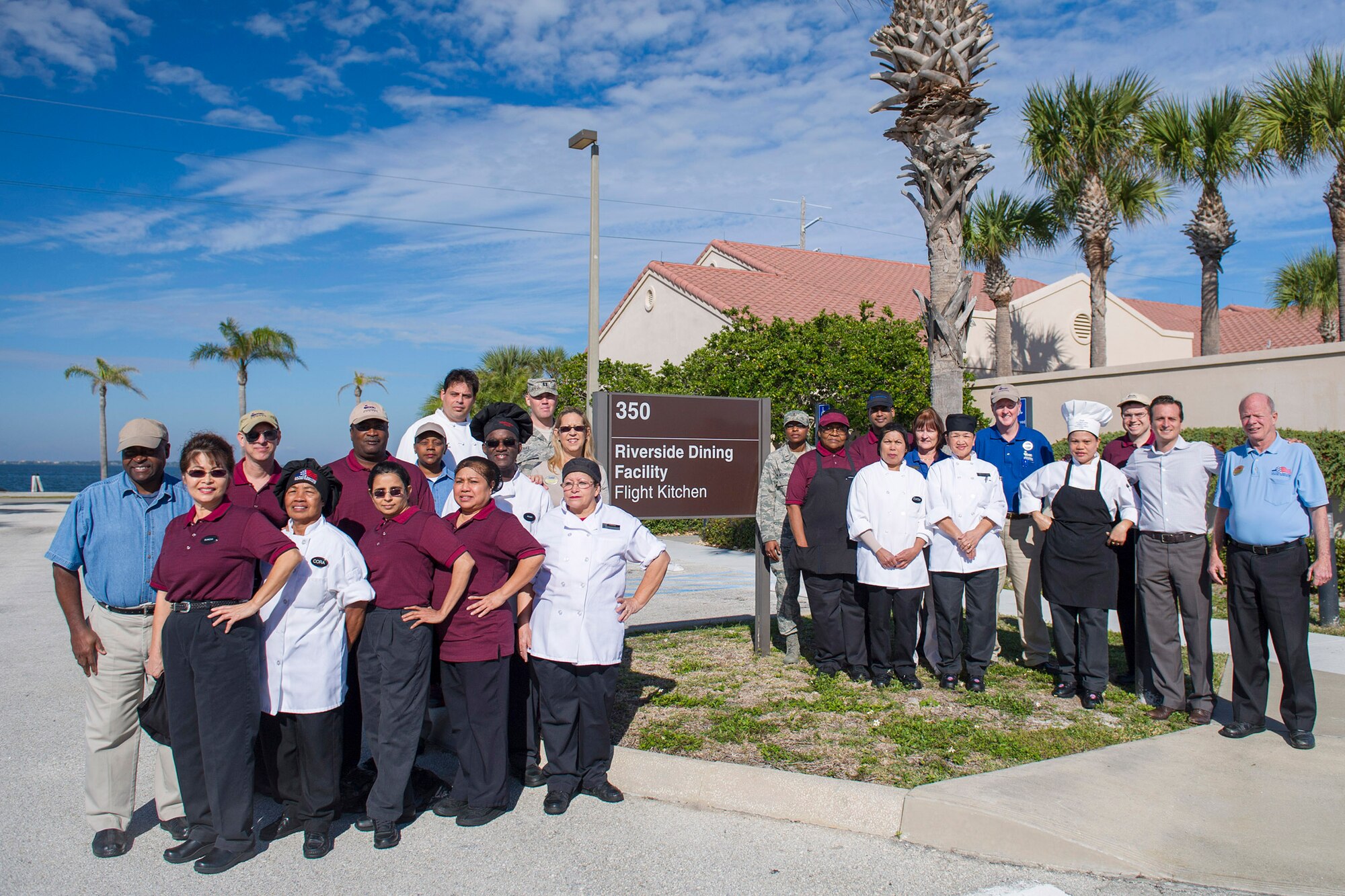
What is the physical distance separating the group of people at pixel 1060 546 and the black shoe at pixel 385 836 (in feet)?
10.8

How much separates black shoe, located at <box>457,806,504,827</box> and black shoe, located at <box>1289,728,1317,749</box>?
164 inches

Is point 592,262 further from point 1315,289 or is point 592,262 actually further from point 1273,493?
point 1315,289

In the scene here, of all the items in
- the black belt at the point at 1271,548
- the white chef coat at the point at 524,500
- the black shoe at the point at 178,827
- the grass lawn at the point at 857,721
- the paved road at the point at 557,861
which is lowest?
the paved road at the point at 557,861

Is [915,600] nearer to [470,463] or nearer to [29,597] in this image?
[470,463]

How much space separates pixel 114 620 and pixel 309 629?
0.82 meters

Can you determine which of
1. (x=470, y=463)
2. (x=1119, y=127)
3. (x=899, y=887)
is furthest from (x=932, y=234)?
(x=1119, y=127)

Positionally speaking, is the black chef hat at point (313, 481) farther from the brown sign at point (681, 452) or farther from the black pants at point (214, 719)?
the brown sign at point (681, 452)

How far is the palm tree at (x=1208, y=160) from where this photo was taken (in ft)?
54.0

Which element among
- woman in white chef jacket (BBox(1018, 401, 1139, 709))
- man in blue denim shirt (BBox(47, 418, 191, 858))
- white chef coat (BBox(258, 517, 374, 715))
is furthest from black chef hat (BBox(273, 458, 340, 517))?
woman in white chef jacket (BBox(1018, 401, 1139, 709))

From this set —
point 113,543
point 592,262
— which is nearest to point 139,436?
point 113,543

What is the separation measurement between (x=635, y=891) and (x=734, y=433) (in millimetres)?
4366

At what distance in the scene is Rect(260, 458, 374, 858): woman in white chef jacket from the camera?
3.87 m

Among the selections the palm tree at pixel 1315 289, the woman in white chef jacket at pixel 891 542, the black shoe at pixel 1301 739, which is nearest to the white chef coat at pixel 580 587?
the woman in white chef jacket at pixel 891 542

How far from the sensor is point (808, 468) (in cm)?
641
